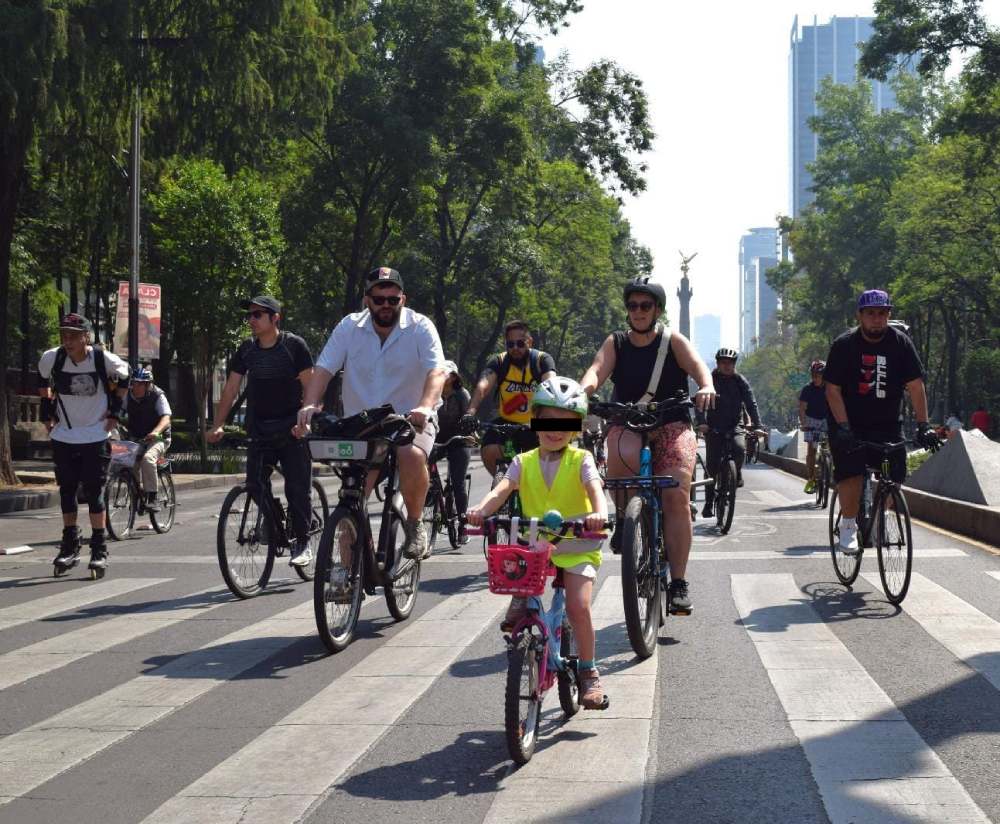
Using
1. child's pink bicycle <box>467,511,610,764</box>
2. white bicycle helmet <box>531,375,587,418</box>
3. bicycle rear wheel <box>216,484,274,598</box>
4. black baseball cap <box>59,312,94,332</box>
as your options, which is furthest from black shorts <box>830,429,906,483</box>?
black baseball cap <box>59,312,94,332</box>

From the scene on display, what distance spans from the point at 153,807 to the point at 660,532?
3.44 meters

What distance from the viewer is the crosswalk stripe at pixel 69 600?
8273 mm

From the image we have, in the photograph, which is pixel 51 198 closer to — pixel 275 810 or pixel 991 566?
pixel 991 566

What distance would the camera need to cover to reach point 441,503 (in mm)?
11352

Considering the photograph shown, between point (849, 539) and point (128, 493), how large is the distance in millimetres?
7781

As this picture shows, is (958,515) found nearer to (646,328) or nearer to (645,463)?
(646,328)

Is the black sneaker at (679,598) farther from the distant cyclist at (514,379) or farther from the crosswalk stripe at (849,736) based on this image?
the distant cyclist at (514,379)

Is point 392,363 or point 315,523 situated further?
point 315,523

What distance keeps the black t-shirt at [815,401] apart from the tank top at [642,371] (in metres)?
10.2

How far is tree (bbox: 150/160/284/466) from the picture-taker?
103 feet

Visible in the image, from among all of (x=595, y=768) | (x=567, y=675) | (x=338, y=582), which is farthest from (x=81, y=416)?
(x=595, y=768)

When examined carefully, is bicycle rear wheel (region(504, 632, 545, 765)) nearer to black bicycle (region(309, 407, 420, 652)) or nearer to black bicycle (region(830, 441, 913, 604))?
black bicycle (region(309, 407, 420, 652))

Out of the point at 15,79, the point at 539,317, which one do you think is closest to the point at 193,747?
the point at 15,79

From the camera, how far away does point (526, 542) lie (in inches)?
197
